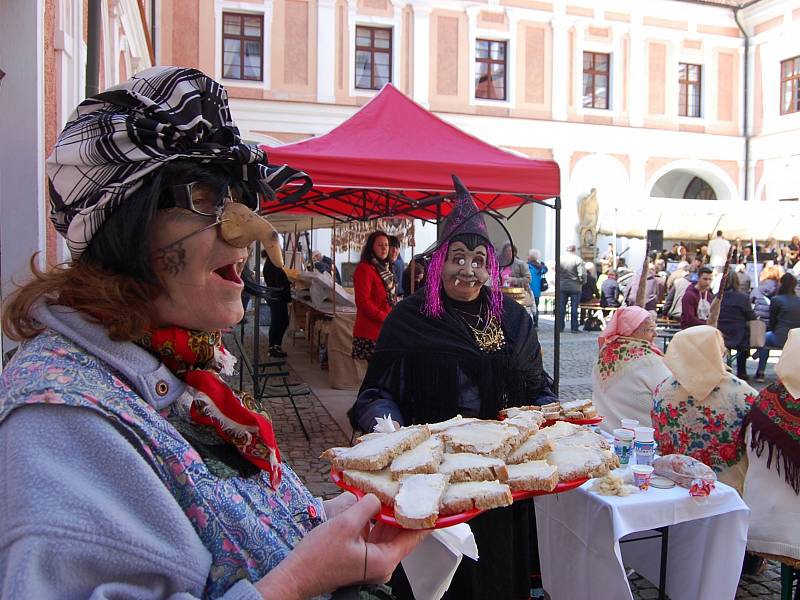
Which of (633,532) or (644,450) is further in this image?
(644,450)

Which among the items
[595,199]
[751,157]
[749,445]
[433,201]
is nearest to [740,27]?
[751,157]

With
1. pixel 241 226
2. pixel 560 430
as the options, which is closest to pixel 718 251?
pixel 560 430

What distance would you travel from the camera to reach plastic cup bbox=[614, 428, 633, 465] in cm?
318

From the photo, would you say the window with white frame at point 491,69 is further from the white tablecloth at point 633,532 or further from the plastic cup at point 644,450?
the white tablecloth at point 633,532

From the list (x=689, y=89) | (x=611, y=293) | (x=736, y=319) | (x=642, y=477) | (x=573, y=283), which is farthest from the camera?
(x=689, y=89)

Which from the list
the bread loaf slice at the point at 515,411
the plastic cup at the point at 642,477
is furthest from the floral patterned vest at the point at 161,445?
the plastic cup at the point at 642,477

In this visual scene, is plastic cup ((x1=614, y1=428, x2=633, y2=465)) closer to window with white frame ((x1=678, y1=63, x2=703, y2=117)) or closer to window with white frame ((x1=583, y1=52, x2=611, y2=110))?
window with white frame ((x1=583, y1=52, x2=611, y2=110))

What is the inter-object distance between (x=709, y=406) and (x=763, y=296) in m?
7.51

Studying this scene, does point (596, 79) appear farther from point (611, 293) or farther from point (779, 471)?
point (779, 471)

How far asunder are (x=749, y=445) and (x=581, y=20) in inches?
823

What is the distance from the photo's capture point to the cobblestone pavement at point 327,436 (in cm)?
365

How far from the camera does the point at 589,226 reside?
67.7 ft

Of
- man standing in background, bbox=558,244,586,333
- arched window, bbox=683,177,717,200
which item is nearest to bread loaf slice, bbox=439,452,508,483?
man standing in background, bbox=558,244,586,333

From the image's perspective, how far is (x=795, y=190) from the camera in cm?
2178
